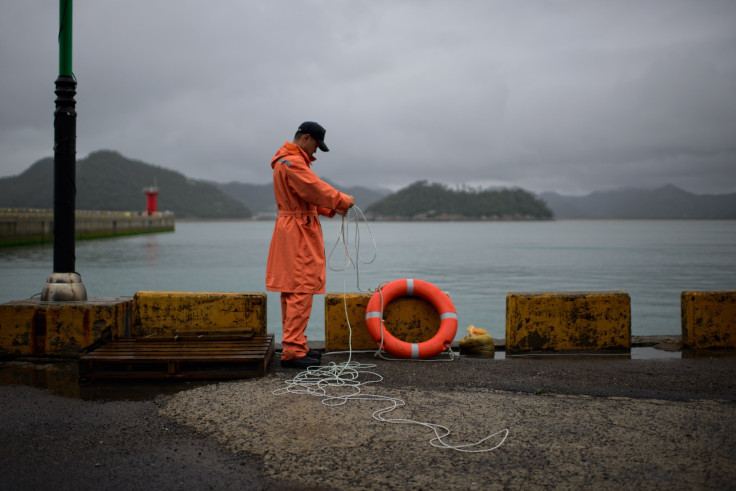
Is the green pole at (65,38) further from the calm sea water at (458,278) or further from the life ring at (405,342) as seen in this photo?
the calm sea water at (458,278)

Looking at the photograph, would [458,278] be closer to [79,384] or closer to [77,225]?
[79,384]

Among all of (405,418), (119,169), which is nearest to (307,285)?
(405,418)

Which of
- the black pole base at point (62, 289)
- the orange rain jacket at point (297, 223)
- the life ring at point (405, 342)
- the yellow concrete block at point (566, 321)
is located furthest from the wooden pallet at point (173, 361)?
the yellow concrete block at point (566, 321)

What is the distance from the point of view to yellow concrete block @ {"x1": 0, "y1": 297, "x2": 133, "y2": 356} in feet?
15.9

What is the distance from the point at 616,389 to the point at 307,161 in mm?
2955

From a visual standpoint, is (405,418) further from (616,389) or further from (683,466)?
(616,389)

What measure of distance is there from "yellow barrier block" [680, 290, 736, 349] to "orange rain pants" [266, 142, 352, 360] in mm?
3606

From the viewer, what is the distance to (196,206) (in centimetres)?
15262

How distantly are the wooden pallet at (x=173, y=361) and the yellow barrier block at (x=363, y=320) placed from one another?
853 millimetres

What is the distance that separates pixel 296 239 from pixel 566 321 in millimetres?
2784

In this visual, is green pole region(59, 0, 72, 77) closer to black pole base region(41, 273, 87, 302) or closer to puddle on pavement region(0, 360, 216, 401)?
black pole base region(41, 273, 87, 302)

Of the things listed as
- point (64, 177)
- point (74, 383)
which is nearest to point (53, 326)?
point (74, 383)

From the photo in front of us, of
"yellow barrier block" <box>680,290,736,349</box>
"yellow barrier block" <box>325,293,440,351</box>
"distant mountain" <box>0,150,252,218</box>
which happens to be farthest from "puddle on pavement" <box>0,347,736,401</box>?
"distant mountain" <box>0,150,252,218</box>

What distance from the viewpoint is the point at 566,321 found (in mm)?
5496
